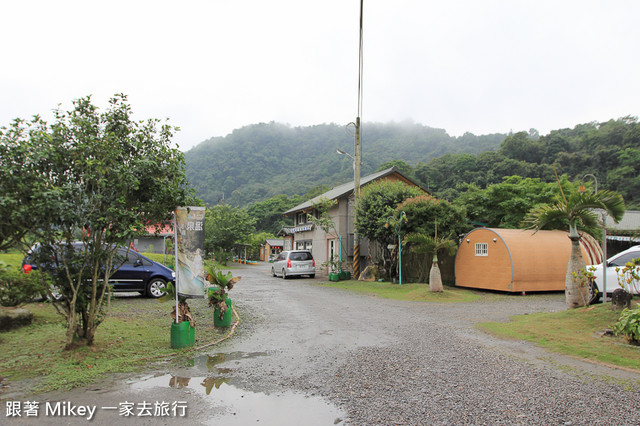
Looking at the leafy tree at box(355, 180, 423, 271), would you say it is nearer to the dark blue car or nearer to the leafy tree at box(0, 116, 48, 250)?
the dark blue car

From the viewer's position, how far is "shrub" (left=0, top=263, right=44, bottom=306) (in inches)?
335

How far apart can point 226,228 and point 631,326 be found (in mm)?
35641

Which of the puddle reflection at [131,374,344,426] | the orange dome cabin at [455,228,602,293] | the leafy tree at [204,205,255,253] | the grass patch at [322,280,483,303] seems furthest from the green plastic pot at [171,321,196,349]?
the leafy tree at [204,205,255,253]

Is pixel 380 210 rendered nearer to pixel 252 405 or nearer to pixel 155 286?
pixel 155 286

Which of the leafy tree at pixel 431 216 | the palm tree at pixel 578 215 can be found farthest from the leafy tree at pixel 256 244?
the palm tree at pixel 578 215

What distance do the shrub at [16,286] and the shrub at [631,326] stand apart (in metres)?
10.8

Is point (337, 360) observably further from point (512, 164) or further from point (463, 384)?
point (512, 164)

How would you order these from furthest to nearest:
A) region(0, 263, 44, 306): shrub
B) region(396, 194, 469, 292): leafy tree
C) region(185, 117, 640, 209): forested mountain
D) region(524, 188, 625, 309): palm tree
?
region(185, 117, 640, 209): forested mountain, region(396, 194, 469, 292): leafy tree, region(524, 188, 625, 309): palm tree, region(0, 263, 44, 306): shrub

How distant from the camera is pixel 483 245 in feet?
54.7

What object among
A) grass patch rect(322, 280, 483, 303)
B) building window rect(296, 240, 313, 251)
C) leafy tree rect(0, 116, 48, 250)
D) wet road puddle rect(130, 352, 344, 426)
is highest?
leafy tree rect(0, 116, 48, 250)

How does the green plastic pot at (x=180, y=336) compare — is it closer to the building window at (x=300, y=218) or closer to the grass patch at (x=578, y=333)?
the grass patch at (x=578, y=333)

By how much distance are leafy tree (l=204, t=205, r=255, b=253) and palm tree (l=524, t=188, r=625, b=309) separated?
3261 cm

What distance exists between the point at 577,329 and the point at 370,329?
154 inches

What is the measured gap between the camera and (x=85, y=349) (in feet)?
20.7
